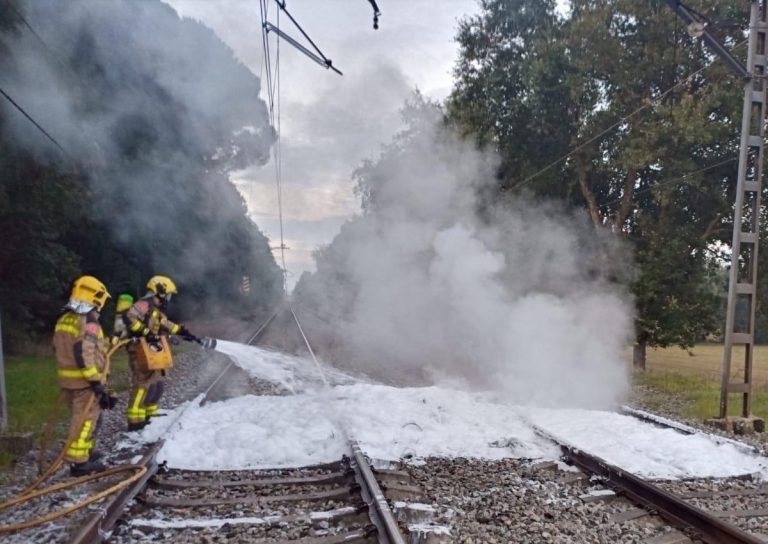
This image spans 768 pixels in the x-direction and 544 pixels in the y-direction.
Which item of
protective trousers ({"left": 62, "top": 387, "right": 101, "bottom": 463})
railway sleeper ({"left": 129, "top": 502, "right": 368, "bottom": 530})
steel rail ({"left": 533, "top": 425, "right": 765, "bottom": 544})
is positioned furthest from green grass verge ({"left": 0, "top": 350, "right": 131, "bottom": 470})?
steel rail ({"left": 533, "top": 425, "right": 765, "bottom": 544})

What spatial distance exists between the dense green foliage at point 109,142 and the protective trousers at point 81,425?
6932 mm

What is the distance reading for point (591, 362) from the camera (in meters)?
11.0

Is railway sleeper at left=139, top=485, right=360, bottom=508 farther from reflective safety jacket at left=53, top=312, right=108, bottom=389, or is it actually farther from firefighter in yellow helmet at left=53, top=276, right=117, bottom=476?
reflective safety jacket at left=53, top=312, right=108, bottom=389

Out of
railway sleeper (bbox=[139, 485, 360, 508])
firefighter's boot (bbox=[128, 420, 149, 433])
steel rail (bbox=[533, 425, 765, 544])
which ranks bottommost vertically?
firefighter's boot (bbox=[128, 420, 149, 433])

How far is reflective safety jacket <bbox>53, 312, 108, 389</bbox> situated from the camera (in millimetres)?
6137

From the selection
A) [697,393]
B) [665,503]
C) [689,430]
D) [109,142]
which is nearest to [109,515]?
[665,503]

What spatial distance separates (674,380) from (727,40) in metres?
8.16

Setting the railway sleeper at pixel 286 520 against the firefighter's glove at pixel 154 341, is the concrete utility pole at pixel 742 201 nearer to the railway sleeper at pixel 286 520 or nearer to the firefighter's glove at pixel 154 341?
the railway sleeper at pixel 286 520

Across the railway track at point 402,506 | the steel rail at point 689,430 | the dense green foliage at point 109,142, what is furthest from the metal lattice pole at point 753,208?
the dense green foliage at point 109,142

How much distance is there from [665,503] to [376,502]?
2.36 metres

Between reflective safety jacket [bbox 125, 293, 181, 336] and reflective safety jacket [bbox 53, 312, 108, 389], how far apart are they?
165 centimetres

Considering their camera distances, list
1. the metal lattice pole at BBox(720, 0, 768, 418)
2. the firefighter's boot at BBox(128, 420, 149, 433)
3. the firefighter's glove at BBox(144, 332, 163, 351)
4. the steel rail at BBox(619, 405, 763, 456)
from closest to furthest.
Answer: the steel rail at BBox(619, 405, 763, 456) < the firefighter's boot at BBox(128, 420, 149, 433) < the firefighter's glove at BBox(144, 332, 163, 351) < the metal lattice pole at BBox(720, 0, 768, 418)

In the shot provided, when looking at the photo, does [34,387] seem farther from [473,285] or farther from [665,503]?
[665,503]

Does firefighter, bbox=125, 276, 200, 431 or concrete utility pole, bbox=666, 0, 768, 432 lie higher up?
concrete utility pole, bbox=666, 0, 768, 432
